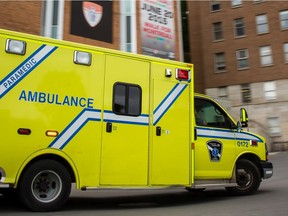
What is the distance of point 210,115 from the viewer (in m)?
9.52

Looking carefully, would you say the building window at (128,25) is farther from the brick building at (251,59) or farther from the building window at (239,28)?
the building window at (239,28)

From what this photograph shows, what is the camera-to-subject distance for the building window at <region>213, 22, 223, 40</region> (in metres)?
40.0

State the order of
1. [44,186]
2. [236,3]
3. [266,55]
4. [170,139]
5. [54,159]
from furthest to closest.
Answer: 1. [236,3]
2. [266,55]
3. [170,139]
4. [54,159]
5. [44,186]

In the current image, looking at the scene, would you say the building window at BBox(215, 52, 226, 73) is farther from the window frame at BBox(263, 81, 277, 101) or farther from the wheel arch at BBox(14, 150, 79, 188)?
the wheel arch at BBox(14, 150, 79, 188)

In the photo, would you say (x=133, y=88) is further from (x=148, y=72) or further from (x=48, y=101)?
(x=48, y=101)

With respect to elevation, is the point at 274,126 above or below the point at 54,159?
above

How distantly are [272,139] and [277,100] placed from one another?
337cm

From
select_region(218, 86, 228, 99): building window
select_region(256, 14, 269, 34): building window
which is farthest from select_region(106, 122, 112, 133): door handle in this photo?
select_region(256, 14, 269, 34): building window

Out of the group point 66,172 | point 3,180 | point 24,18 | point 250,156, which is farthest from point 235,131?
point 24,18

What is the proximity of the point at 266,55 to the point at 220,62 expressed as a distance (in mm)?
4343

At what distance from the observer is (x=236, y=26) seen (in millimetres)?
39156

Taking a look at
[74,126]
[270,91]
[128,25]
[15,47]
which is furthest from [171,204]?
[270,91]

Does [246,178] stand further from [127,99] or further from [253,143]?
[127,99]

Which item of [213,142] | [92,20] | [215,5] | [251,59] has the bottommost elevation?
[213,142]
